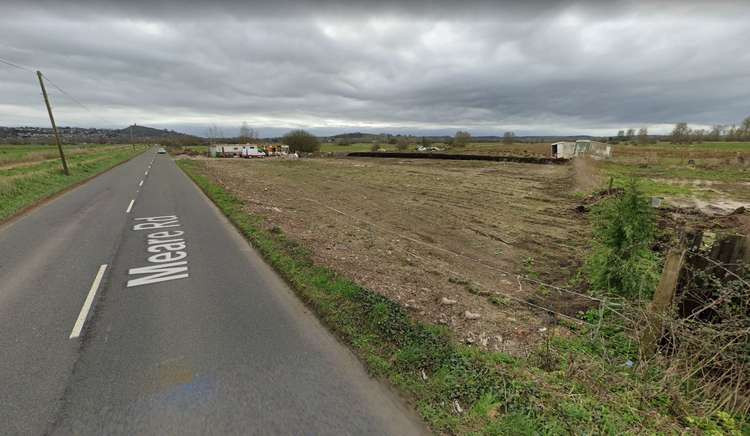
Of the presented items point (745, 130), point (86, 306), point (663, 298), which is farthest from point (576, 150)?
point (745, 130)

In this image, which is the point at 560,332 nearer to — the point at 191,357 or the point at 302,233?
the point at 191,357

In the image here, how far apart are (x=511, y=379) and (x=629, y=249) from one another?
3671 millimetres

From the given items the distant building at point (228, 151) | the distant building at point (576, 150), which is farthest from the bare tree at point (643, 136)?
the distant building at point (228, 151)

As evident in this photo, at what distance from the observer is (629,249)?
5320 millimetres

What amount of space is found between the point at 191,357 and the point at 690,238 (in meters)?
6.26

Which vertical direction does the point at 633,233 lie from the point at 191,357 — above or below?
above

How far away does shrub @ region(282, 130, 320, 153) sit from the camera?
247 ft

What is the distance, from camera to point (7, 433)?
9.05 feet

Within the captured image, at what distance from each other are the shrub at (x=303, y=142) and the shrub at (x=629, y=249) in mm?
74407

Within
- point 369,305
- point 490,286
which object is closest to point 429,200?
point 490,286

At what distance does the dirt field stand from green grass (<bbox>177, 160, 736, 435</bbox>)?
479 mm

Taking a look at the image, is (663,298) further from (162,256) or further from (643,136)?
(643,136)

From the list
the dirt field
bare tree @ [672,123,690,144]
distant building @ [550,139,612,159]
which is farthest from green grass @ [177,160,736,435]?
bare tree @ [672,123,690,144]

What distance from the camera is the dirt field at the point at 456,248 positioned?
16.4ft
